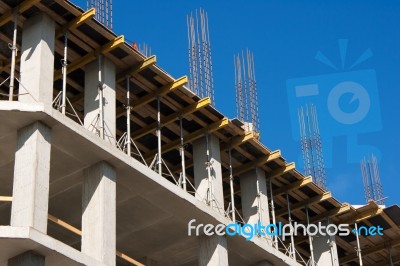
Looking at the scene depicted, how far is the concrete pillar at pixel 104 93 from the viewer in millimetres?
30953

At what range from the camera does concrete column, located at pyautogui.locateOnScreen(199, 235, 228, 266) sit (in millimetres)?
33750

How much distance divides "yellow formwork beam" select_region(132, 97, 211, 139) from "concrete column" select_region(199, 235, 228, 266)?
171 inches

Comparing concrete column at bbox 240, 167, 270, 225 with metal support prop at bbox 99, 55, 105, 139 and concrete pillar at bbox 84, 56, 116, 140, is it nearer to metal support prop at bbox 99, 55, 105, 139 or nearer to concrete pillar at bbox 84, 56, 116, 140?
concrete pillar at bbox 84, 56, 116, 140

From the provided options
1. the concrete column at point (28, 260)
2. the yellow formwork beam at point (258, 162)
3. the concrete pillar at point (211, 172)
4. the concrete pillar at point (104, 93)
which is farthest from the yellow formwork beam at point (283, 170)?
the concrete column at point (28, 260)

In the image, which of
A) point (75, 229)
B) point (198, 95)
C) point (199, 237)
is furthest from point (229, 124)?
point (75, 229)

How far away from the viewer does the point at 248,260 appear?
119 ft

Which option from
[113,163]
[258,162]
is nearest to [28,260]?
[113,163]

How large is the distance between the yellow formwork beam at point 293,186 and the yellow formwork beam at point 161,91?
8631 mm

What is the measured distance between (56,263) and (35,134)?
3.76 m

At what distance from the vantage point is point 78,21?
30531 mm

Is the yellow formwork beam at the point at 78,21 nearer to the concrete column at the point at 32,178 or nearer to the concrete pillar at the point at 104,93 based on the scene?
the concrete pillar at the point at 104,93

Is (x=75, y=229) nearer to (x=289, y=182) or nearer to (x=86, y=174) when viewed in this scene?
(x=86, y=174)

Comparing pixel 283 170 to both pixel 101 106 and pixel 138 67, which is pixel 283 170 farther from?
pixel 101 106

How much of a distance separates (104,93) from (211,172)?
6133 mm
